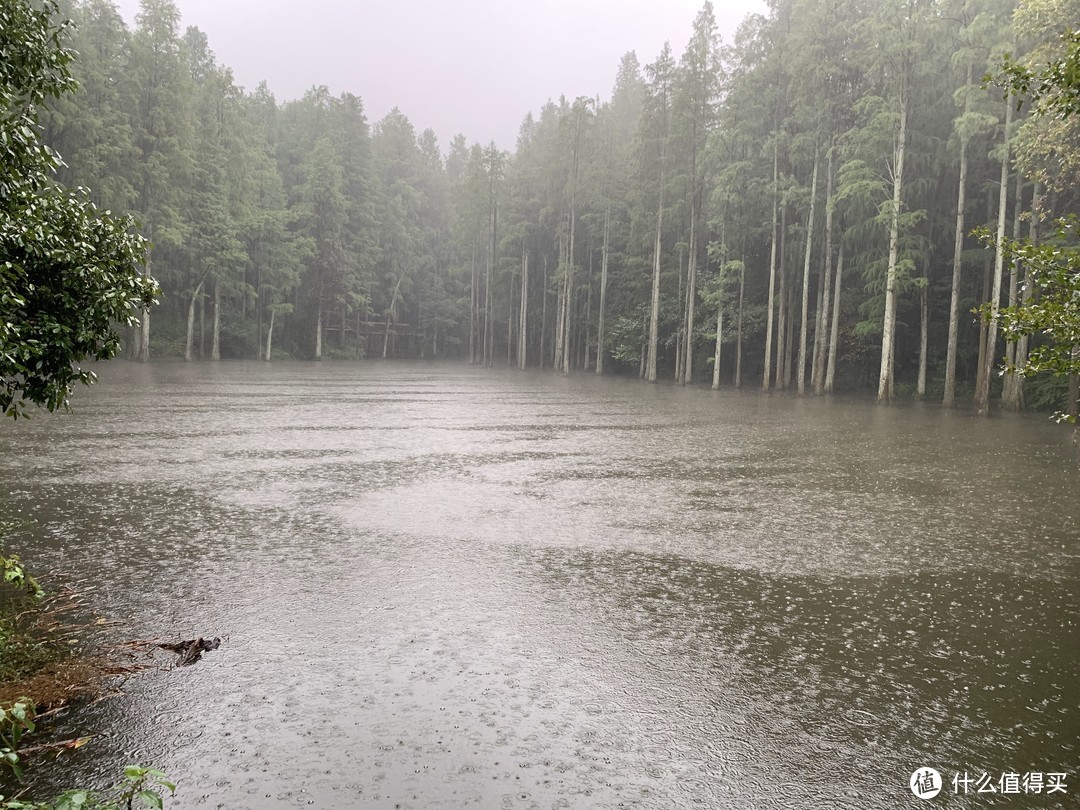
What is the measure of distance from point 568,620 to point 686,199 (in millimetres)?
37598

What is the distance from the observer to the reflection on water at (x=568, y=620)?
3.35m

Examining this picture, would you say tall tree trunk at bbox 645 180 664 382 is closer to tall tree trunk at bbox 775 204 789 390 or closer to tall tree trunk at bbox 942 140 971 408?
tall tree trunk at bbox 775 204 789 390

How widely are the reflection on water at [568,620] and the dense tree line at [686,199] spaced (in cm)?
275

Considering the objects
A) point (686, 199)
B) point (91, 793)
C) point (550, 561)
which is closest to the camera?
point (91, 793)

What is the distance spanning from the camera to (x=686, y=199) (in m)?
39.6

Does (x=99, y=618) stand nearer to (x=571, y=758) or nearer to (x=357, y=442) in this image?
(x=571, y=758)

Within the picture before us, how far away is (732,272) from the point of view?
3719 cm

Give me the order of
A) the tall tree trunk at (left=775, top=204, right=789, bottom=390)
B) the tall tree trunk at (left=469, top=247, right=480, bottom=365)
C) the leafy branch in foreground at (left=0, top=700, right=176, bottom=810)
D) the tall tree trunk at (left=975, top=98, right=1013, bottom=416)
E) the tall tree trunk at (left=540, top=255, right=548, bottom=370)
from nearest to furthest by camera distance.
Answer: the leafy branch in foreground at (left=0, top=700, right=176, bottom=810) < the tall tree trunk at (left=975, top=98, right=1013, bottom=416) < the tall tree trunk at (left=775, top=204, right=789, bottom=390) < the tall tree trunk at (left=540, top=255, right=548, bottom=370) < the tall tree trunk at (left=469, top=247, right=480, bottom=365)

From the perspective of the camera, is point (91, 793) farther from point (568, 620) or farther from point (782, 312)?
point (782, 312)

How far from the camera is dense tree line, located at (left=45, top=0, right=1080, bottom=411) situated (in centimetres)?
2509

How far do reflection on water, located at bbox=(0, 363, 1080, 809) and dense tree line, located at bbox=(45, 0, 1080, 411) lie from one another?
9.01ft

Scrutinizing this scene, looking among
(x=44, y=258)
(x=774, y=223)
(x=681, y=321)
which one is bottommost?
(x=44, y=258)

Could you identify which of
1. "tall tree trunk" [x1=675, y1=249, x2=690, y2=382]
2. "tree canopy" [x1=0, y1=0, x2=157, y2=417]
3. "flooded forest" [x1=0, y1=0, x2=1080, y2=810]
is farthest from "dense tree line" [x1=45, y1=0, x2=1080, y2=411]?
"tree canopy" [x1=0, y1=0, x2=157, y2=417]

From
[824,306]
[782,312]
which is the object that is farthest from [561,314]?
[824,306]
